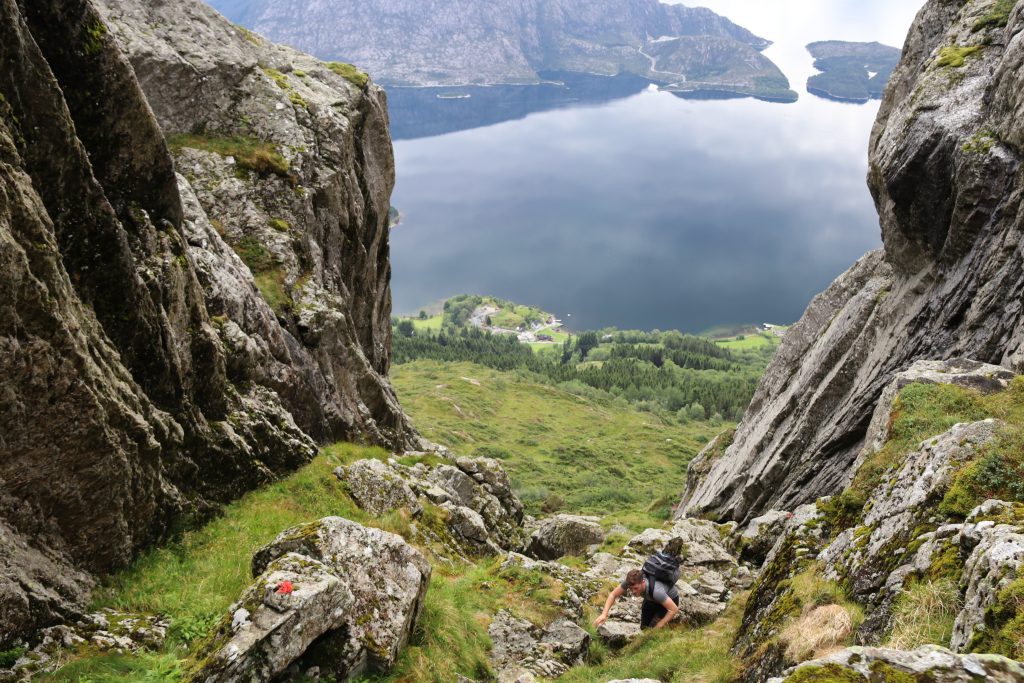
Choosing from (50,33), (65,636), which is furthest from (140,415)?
(50,33)

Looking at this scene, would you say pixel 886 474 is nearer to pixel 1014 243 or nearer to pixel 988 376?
pixel 988 376

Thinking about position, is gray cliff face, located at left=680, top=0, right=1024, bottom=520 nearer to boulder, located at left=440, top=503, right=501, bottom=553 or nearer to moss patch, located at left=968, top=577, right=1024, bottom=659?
boulder, located at left=440, top=503, right=501, bottom=553

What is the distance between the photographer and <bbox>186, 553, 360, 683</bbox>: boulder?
11.0 metres

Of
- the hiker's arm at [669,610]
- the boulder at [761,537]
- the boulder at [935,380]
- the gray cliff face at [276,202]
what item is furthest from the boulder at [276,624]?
the boulder at [761,537]

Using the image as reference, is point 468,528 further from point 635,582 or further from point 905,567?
point 905,567

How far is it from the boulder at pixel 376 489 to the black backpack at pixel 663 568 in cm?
1043

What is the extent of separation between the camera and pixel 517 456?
123875mm

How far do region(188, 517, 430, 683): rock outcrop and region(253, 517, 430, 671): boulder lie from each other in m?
0.02

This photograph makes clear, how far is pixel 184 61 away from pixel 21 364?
2962cm

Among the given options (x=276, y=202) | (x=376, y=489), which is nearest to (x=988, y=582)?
(x=376, y=489)

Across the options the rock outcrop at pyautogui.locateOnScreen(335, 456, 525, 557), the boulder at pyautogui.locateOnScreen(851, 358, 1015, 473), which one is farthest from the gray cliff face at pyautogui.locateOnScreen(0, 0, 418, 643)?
the boulder at pyautogui.locateOnScreen(851, 358, 1015, 473)

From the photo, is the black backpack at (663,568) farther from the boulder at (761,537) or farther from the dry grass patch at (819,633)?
the boulder at (761,537)

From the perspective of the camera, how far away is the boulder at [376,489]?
2494 centimetres

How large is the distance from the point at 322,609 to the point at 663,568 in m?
10.7
